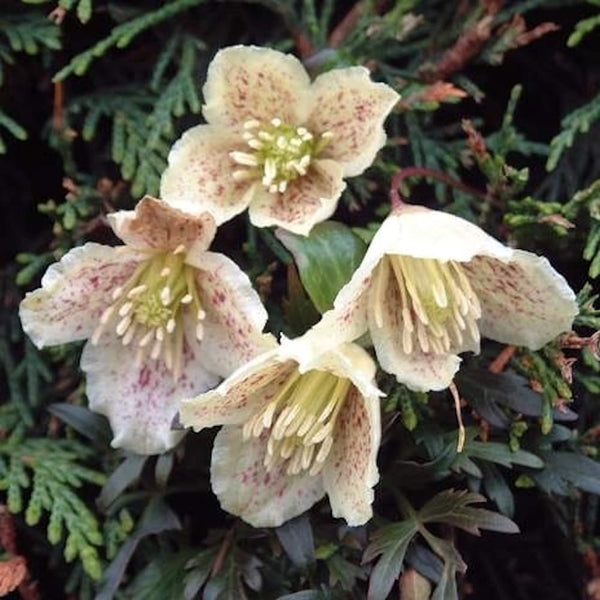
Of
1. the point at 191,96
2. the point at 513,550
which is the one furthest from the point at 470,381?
the point at 191,96

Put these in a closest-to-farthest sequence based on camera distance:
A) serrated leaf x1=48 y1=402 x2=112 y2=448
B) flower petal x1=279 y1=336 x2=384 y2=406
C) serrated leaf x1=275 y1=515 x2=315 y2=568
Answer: flower petal x1=279 y1=336 x2=384 y2=406, serrated leaf x1=275 y1=515 x2=315 y2=568, serrated leaf x1=48 y1=402 x2=112 y2=448

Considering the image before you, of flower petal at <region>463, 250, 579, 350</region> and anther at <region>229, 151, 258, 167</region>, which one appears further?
anther at <region>229, 151, 258, 167</region>

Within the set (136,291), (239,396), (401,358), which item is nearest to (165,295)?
(136,291)

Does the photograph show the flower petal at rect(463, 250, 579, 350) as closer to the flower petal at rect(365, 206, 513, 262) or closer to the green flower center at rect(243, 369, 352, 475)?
the flower petal at rect(365, 206, 513, 262)

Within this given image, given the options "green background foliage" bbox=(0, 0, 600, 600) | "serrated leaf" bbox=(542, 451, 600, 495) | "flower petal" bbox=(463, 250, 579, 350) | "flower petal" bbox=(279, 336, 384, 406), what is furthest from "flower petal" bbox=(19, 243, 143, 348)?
"serrated leaf" bbox=(542, 451, 600, 495)

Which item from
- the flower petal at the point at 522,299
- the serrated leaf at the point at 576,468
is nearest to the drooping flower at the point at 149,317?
the flower petal at the point at 522,299

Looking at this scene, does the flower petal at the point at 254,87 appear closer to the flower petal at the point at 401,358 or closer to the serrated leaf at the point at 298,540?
the flower petal at the point at 401,358

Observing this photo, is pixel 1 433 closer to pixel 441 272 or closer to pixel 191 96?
pixel 191 96

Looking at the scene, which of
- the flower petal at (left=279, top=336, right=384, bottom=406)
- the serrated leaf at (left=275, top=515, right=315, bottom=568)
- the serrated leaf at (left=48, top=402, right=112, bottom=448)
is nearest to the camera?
the flower petal at (left=279, top=336, right=384, bottom=406)
